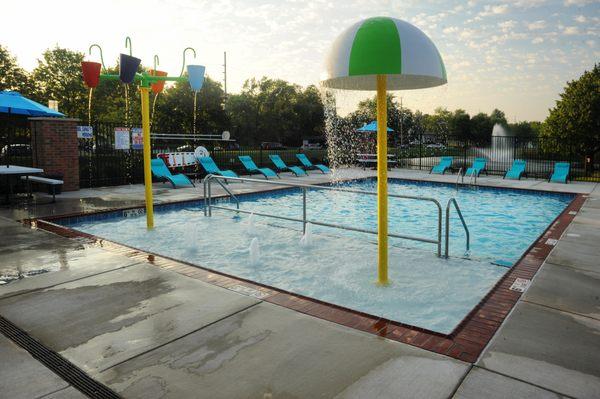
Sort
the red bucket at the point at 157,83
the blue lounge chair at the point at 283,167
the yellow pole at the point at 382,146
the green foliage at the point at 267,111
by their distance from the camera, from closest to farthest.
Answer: the yellow pole at the point at 382,146 → the red bucket at the point at 157,83 → the blue lounge chair at the point at 283,167 → the green foliage at the point at 267,111

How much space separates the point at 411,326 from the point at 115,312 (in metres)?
3.10

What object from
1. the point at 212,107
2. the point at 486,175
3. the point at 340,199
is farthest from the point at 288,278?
the point at 212,107

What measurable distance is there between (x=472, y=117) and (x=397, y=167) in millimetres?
87625

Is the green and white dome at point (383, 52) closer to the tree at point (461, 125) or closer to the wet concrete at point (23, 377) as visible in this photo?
the wet concrete at point (23, 377)

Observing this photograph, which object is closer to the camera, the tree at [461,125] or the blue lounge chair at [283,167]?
the blue lounge chair at [283,167]

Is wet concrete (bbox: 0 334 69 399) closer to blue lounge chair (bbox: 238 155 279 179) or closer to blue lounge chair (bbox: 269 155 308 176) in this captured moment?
blue lounge chair (bbox: 238 155 279 179)

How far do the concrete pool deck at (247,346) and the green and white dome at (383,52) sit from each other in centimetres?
270

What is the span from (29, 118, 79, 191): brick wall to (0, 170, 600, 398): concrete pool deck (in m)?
9.29

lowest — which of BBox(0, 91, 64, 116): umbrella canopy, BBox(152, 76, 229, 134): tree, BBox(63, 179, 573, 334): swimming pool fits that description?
BBox(63, 179, 573, 334): swimming pool

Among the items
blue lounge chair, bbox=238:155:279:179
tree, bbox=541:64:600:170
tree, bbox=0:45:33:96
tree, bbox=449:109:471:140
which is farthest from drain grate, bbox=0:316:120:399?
tree, bbox=449:109:471:140

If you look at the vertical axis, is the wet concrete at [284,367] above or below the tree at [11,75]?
below

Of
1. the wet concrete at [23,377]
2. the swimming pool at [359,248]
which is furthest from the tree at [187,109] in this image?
the wet concrete at [23,377]

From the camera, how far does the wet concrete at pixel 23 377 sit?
3027 mm

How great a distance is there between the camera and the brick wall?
13773mm
